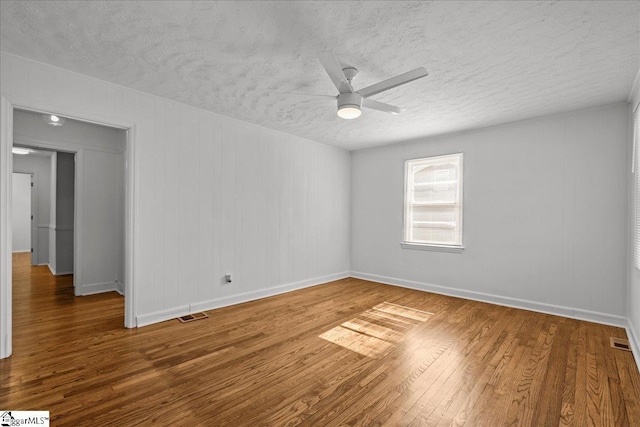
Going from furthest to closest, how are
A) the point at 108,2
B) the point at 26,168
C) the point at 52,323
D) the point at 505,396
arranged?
the point at 26,168 < the point at 52,323 < the point at 505,396 < the point at 108,2

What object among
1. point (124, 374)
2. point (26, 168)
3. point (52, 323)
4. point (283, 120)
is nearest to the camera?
point (124, 374)

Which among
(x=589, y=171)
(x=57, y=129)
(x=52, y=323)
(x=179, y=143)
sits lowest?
(x=52, y=323)

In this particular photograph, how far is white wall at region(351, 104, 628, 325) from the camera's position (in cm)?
365

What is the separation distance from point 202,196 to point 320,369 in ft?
8.57

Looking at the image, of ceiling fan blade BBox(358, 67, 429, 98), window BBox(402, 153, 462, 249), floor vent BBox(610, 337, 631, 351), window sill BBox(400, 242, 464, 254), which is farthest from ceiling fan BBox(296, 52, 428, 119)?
floor vent BBox(610, 337, 631, 351)

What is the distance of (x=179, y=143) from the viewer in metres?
3.78

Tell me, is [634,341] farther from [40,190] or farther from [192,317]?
[40,190]

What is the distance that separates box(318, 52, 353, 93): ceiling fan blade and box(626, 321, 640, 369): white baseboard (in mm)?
3450

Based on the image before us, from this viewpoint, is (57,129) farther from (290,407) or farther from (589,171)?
(589,171)

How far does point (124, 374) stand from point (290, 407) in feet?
4.50

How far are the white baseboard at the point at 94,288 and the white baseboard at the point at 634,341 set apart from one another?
6630 millimetres

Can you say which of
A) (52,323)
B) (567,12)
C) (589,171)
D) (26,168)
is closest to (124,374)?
(52,323)
